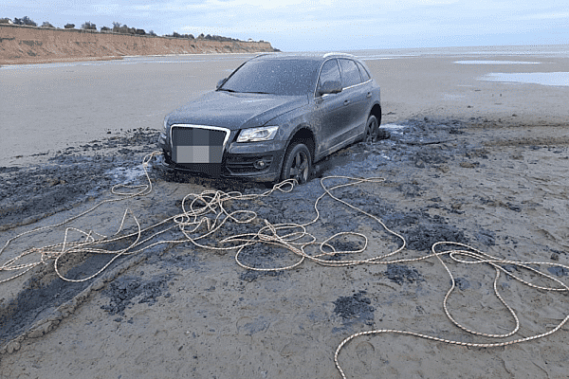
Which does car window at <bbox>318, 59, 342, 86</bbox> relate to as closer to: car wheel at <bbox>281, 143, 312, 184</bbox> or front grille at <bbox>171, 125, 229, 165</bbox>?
car wheel at <bbox>281, 143, 312, 184</bbox>

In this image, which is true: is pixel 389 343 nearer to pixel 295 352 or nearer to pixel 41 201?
pixel 295 352

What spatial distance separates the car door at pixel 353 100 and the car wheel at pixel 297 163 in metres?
1.20

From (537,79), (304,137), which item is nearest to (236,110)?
(304,137)

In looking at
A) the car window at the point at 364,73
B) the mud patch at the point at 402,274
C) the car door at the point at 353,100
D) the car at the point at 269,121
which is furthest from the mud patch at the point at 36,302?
the car window at the point at 364,73

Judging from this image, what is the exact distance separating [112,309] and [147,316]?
0.30m

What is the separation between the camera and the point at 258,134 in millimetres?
4723

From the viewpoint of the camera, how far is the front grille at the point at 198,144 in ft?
15.6

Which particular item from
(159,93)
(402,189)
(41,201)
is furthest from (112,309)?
(159,93)

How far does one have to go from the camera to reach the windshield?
5.60 metres

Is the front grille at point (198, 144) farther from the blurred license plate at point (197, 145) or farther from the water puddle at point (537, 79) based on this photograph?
the water puddle at point (537, 79)

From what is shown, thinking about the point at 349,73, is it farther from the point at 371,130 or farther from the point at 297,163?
the point at 297,163

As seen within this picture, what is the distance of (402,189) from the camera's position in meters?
5.24

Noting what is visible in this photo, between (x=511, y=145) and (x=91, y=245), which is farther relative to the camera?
(x=511, y=145)

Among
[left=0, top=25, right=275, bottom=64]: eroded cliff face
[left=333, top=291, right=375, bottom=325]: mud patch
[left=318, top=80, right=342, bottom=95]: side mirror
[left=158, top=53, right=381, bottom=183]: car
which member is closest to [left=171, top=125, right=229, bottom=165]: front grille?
[left=158, top=53, right=381, bottom=183]: car
